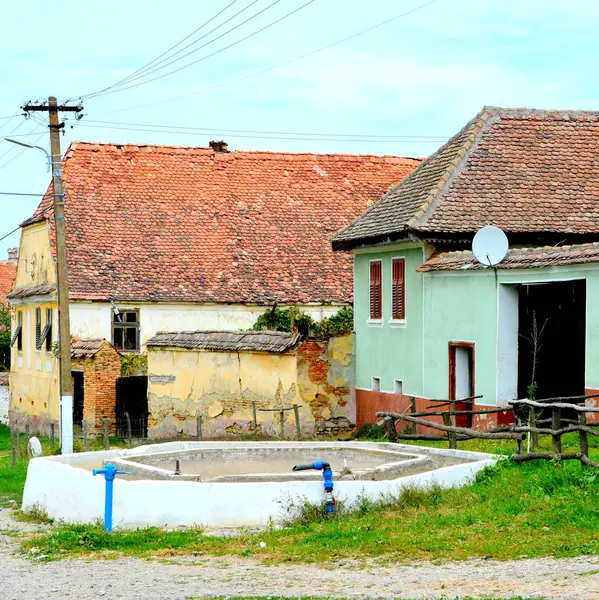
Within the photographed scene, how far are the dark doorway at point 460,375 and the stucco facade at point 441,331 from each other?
0.17m

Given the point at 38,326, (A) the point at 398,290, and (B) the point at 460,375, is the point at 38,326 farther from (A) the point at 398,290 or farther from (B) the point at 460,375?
(B) the point at 460,375

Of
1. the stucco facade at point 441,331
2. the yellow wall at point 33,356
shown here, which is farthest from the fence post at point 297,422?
the yellow wall at point 33,356

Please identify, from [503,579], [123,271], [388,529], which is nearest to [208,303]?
[123,271]

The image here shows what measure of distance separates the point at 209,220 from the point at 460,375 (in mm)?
15018

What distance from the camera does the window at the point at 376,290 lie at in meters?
29.5

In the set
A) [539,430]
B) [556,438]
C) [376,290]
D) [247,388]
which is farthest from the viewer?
[376,290]

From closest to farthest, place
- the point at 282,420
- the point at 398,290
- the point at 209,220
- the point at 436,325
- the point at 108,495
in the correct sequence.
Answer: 1. the point at 108,495
2. the point at 436,325
3. the point at 282,420
4. the point at 398,290
5. the point at 209,220

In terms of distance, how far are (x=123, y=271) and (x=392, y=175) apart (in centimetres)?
1107

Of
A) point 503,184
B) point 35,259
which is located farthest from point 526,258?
point 35,259

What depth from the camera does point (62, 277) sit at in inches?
1010

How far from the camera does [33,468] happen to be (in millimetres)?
17906

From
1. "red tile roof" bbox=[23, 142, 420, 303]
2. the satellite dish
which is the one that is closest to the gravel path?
the satellite dish

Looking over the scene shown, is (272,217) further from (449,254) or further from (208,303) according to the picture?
(449,254)

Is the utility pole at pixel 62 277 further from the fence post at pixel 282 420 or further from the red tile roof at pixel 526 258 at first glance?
the red tile roof at pixel 526 258
